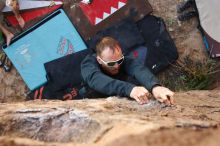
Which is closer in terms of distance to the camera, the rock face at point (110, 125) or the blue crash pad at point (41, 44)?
the rock face at point (110, 125)

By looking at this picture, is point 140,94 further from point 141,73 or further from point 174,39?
point 174,39

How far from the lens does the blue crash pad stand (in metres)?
4.61

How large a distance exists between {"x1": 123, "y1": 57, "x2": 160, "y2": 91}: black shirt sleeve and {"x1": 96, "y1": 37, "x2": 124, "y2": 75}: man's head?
10 cm

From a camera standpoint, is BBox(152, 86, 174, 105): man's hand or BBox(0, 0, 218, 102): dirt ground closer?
BBox(152, 86, 174, 105): man's hand

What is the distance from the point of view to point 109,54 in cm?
265

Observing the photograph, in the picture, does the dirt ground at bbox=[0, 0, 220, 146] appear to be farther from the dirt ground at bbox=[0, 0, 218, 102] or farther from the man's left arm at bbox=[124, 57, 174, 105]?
the dirt ground at bbox=[0, 0, 218, 102]

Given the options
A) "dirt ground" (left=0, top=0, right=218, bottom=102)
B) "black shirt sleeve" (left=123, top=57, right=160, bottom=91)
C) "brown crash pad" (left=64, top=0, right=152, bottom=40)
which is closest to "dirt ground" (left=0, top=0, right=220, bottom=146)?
"black shirt sleeve" (left=123, top=57, right=160, bottom=91)

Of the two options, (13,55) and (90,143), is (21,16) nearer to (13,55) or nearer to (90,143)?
(13,55)

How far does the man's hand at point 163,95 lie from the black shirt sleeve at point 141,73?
95 mm

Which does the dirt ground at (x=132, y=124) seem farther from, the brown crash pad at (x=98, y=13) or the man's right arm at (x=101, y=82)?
the brown crash pad at (x=98, y=13)

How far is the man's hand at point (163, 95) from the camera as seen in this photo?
2.28m

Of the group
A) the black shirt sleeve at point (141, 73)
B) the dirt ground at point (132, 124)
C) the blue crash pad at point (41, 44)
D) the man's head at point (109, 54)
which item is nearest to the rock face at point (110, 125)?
the dirt ground at point (132, 124)

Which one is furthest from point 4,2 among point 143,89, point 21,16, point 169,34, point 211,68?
point 143,89

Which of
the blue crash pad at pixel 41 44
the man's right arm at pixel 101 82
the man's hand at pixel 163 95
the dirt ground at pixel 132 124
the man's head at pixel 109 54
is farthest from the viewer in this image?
the blue crash pad at pixel 41 44
